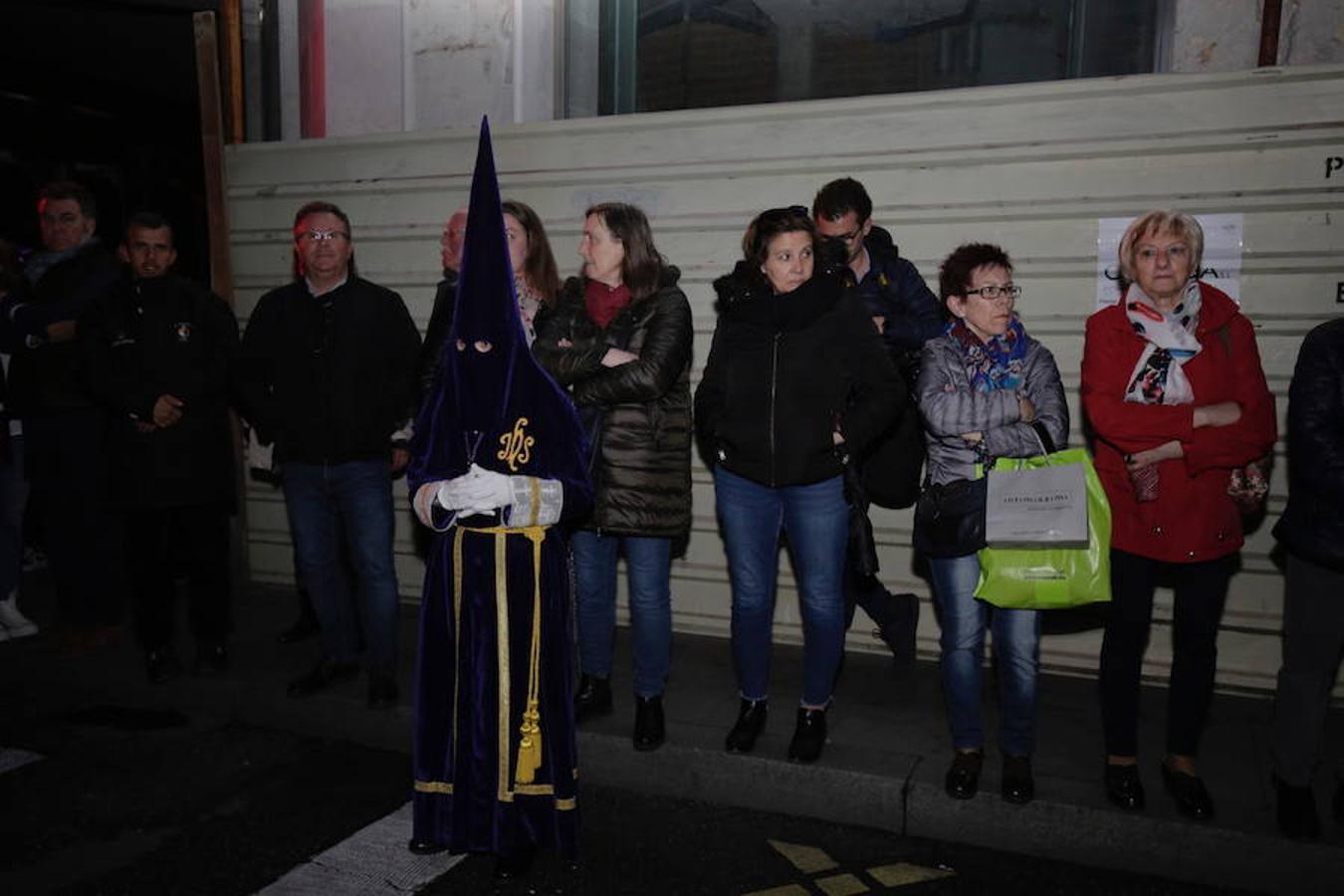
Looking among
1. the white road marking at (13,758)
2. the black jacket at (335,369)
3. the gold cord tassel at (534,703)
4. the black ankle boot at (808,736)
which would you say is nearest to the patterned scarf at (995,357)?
the black ankle boot at (808,736)

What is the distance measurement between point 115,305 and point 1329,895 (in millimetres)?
5795

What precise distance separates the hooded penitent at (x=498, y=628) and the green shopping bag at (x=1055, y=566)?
4.94 feet

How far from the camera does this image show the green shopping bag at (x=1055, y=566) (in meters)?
3.75

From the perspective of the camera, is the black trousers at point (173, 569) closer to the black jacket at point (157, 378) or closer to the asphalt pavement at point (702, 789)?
the black jacket at point (157, 378)

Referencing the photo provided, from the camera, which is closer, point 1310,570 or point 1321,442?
point 1321,442

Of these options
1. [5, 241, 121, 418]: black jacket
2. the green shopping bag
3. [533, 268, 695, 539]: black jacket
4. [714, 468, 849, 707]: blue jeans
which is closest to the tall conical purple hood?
[533, 268, 695, 539]: black jacket

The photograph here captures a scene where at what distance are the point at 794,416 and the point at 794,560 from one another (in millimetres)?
627

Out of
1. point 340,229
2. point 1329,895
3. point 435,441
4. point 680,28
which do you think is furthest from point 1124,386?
point 680,28

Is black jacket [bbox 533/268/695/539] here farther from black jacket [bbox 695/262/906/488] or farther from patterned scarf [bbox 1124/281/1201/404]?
patterned scarf [bbox 1124/281/1201/404]

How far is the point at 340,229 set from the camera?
5.02 meters

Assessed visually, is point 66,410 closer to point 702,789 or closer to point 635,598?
point 635,598

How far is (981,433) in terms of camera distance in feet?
12.9

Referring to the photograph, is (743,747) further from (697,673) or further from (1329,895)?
(1329,895)

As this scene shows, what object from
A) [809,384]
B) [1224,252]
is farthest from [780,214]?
[1224,252]
